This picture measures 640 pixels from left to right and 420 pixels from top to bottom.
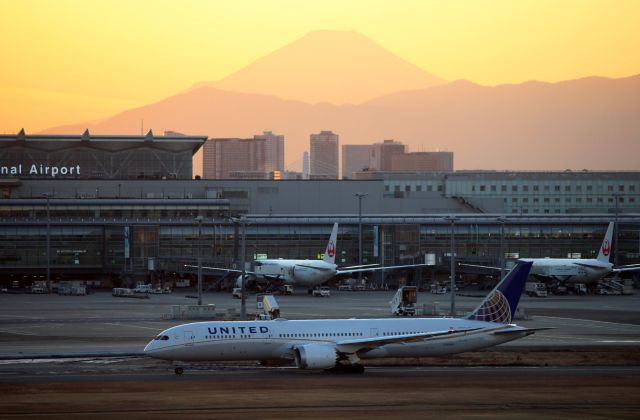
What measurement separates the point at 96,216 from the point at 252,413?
146 meters

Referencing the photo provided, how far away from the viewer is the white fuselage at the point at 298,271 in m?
155

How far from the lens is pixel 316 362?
66.1 m

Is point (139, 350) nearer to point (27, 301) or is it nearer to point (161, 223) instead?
point (27, 301)

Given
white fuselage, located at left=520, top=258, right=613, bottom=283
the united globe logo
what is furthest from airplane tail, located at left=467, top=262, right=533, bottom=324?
white fuselage, located at left=520, top=258, right=613, bottom=283

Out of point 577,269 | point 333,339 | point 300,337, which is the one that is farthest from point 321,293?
point 300,337

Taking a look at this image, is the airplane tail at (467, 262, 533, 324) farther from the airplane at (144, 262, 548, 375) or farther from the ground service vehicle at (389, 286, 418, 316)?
the ground service vehicle at (389, 286, 418, 316)

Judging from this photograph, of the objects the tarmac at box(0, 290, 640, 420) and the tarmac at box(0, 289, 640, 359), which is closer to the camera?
the tarmac at box(0, 290, 640, 420)

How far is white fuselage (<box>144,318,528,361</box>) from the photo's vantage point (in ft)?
219

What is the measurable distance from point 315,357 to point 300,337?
Answer: 2167mm

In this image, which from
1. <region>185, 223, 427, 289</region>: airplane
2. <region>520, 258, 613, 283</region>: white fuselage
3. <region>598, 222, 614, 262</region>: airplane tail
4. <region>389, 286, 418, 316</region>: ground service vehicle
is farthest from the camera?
<region>598, 222, 614, 262</region>: airplane tail

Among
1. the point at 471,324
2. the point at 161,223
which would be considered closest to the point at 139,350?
the point at 471,324

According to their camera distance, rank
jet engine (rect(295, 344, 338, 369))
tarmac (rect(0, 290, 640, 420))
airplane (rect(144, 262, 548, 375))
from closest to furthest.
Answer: tarmac (rect(0, 290, 640, 420)), jet engine (rect(295, 344, 338, 369)), airplane (rect(144, 262, 548, 375))

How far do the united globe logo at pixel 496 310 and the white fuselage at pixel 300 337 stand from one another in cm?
59

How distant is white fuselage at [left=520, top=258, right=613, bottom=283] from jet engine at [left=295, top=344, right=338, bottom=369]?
95484 millimetres
